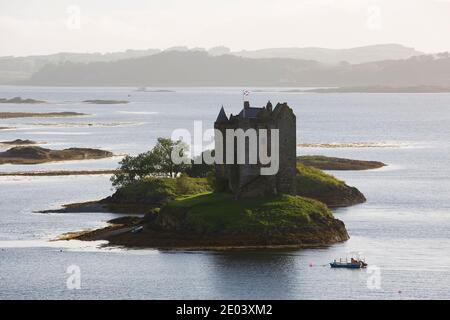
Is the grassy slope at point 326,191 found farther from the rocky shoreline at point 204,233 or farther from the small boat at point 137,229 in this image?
the small boat at point 137,229

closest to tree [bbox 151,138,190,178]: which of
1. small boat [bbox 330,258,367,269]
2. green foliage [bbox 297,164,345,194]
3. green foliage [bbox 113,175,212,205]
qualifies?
green foliage [bbox 113,175,212,205]

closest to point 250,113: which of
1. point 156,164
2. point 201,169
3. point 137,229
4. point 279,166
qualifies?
point 279,166

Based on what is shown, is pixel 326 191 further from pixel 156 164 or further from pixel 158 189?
pixel 156 164

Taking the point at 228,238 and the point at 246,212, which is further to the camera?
the point at 246,212

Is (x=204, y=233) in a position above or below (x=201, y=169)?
below

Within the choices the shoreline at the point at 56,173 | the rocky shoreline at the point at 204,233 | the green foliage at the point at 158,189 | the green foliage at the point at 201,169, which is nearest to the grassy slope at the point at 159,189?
the green foliage at the point at 158,189
